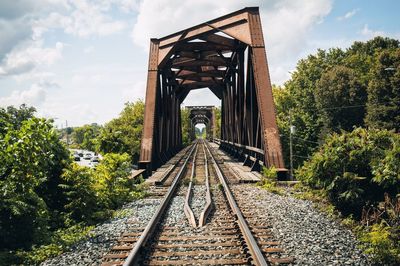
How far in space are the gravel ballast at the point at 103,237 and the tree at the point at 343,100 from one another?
39997mm

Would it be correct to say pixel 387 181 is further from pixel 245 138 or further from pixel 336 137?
pixel 245 138

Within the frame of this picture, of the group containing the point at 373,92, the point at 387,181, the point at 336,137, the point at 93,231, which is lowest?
the point at 93,231

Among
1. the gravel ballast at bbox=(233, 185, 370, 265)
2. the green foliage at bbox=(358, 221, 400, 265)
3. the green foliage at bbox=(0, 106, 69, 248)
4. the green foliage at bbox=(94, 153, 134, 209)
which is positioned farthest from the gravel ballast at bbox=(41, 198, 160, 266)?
the green foliage at bbox=(358, 221, 400, 265)

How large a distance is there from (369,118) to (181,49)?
26824 mm

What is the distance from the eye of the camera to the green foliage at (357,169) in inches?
287

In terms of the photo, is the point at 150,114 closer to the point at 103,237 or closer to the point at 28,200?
the point at 28,200

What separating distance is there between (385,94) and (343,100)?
8379mm

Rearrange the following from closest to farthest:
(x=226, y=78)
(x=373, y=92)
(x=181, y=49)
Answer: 1. (x=181, y=49)
2. (x=226, y=78)
3. (x=373, y=92)

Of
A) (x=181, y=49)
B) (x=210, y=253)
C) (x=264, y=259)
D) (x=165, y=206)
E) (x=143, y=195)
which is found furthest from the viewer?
(x=181, y=49)

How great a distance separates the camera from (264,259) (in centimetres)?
479

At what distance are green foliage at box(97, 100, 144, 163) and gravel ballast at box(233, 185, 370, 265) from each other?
10.6 metres

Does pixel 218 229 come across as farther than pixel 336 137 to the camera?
No

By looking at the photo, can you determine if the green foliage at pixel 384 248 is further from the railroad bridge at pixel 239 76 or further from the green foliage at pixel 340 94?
the green foliage at pixel 340 94

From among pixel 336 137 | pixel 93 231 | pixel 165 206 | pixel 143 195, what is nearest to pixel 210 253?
pixel 93 231
